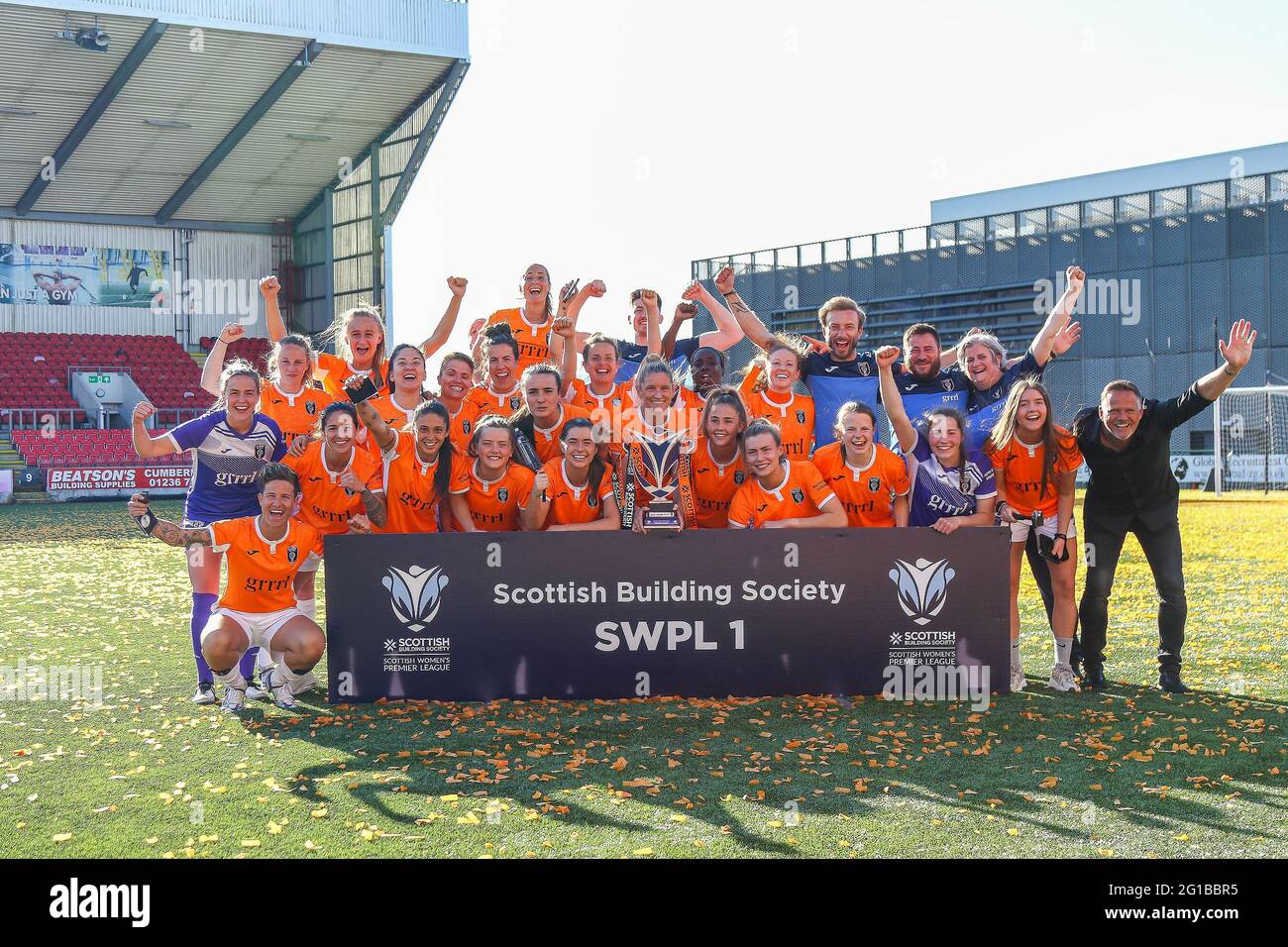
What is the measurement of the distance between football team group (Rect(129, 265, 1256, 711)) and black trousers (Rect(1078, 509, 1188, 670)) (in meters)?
0.01

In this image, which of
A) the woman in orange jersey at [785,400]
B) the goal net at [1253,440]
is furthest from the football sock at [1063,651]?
the goal net at [1253,440]

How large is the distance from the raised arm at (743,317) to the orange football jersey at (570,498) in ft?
5.11

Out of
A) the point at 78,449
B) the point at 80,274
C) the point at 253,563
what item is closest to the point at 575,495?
the point at 253,563

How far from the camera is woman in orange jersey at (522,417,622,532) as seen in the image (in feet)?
21.5

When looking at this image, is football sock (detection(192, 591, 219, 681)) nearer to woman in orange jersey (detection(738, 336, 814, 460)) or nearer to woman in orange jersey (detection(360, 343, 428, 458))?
woman in orange jersey (detection(360, 343, 428, 458))

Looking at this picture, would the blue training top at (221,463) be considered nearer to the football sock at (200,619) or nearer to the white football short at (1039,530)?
the football sock at (200,619)

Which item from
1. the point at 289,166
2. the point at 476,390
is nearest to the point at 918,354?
the point at 476,390

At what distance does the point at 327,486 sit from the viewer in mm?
6723

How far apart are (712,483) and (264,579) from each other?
8.56ft

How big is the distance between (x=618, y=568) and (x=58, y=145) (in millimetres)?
32726

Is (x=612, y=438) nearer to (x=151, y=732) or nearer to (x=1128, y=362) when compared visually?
(x=151, y=732)

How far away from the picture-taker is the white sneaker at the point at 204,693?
21.6 feet

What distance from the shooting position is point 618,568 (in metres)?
6.34

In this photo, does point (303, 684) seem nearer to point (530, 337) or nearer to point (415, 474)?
point (415, 474)
